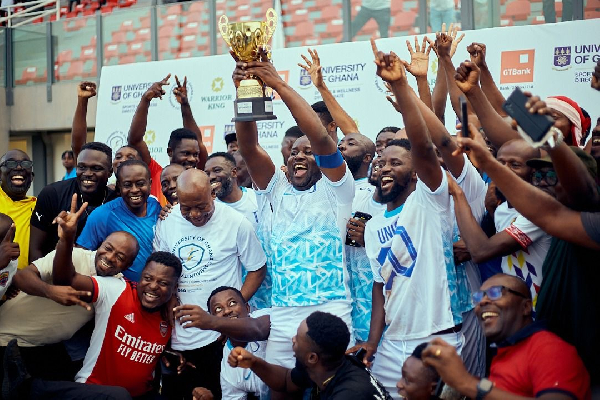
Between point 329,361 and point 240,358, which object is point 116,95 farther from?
point 329,361

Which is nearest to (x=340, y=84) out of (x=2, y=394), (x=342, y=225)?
(x=342, y=225)

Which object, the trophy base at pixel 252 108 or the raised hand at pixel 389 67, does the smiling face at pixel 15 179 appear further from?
the raised hand at pixel 389 67

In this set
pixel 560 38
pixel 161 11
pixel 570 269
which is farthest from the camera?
pixel 161 11

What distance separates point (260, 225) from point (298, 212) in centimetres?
61

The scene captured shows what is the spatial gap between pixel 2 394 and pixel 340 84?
607 cm

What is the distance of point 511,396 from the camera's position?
3.30 meters

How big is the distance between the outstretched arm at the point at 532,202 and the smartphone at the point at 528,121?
19 cm

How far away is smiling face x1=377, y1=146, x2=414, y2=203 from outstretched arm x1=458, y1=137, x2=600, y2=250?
0.97 meters

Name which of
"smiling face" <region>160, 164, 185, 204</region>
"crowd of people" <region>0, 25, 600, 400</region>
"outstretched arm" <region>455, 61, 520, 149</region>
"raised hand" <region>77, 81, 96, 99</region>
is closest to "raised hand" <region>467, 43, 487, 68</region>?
"crowd of people" <region>0, 25, 600, 400</region>

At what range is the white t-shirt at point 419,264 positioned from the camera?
427cm

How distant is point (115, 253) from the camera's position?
16.5ft

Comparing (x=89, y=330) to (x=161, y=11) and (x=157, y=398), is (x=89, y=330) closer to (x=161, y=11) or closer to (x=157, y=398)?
(x=157, y=398)

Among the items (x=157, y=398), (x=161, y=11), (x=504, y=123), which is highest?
(x=161, y=11)

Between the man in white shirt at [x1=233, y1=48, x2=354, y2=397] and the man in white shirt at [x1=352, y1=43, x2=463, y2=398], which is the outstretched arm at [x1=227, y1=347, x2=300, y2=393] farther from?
the man in white shirt at [x1=352, y1=43, x2=463, y2=398]
